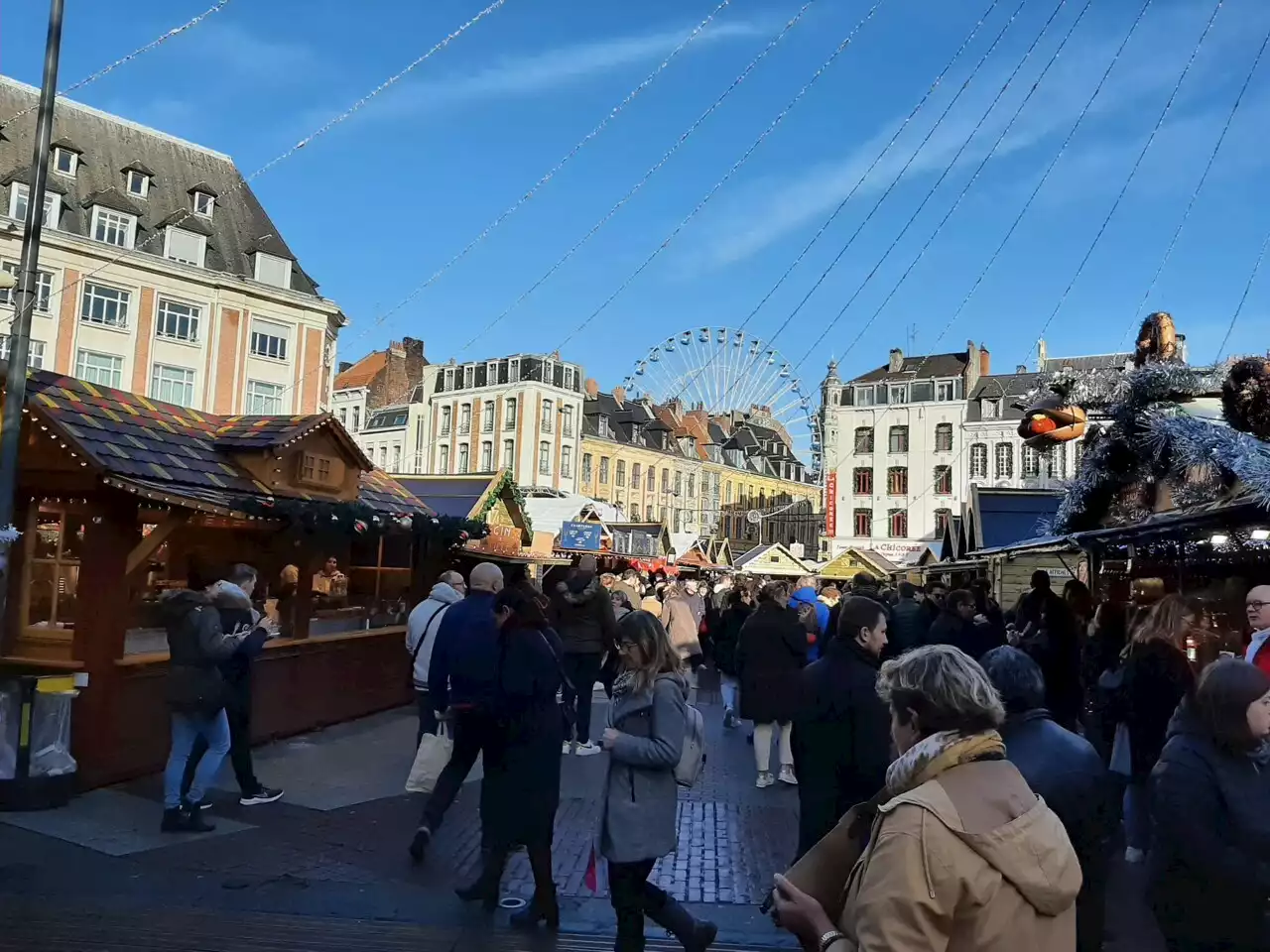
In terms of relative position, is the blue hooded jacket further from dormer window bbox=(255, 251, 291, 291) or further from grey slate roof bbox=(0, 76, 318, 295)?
dormer window bbox=(255, 251, 291, 291)

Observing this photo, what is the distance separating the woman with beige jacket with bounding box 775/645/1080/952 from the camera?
1758mm

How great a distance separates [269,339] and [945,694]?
3909 centimetres

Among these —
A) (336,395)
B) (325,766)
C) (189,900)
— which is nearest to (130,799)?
(325,766)

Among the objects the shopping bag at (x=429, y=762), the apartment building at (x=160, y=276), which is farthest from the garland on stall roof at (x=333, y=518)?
the apartment building at (x=160, y=276)

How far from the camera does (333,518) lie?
9.77 meters

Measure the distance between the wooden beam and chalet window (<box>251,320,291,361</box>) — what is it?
104ft

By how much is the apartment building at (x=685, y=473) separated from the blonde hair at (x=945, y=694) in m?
52.2

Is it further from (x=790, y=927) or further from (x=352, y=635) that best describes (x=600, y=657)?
(x=790, y=927)

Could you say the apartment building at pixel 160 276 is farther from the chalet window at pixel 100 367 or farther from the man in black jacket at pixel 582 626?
the man in black jacket at pixel 582 626

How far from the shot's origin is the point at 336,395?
61781 mm

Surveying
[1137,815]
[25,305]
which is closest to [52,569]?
[25,305]

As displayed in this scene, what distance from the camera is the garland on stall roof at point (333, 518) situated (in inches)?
354

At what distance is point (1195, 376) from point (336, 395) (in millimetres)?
59465

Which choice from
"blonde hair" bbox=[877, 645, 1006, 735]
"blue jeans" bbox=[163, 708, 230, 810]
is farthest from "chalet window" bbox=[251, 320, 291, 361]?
"blonde hair" bbox=[877, 645, 1006, 735]
